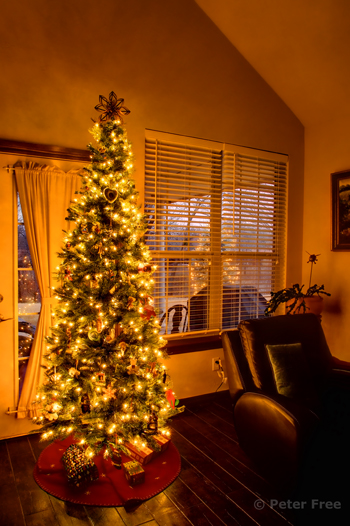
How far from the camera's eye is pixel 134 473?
82.6 inches

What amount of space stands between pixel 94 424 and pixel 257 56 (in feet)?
11.8

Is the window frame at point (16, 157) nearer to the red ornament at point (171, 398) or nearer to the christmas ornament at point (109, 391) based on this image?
the christmas ornament at point (109, 391)

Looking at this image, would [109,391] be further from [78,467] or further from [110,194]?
[110,194]

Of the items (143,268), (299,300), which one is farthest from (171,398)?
(299,300)

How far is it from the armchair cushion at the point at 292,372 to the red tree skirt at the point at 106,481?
2.87ft

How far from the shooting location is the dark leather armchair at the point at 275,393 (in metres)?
1.94

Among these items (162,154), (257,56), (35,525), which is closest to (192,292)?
(162,154)

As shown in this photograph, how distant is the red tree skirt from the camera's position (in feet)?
6.52

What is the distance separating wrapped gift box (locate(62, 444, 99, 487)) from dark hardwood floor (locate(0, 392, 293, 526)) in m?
0.13

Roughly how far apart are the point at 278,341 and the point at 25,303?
75.4 inches

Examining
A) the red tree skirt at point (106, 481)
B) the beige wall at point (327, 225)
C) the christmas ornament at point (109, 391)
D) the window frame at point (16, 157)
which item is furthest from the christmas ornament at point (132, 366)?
the beige wall at point (327, 225)

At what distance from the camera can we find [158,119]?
319cm

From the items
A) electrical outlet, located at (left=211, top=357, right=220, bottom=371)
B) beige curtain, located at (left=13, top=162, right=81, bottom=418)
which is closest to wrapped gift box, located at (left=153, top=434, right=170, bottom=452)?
beige curtain, located at (left=13, top=162, right=81, bottom=418)

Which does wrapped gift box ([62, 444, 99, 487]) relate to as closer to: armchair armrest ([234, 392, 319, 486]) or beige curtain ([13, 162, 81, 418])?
beige curtain ([13, 162, 81, 418])
